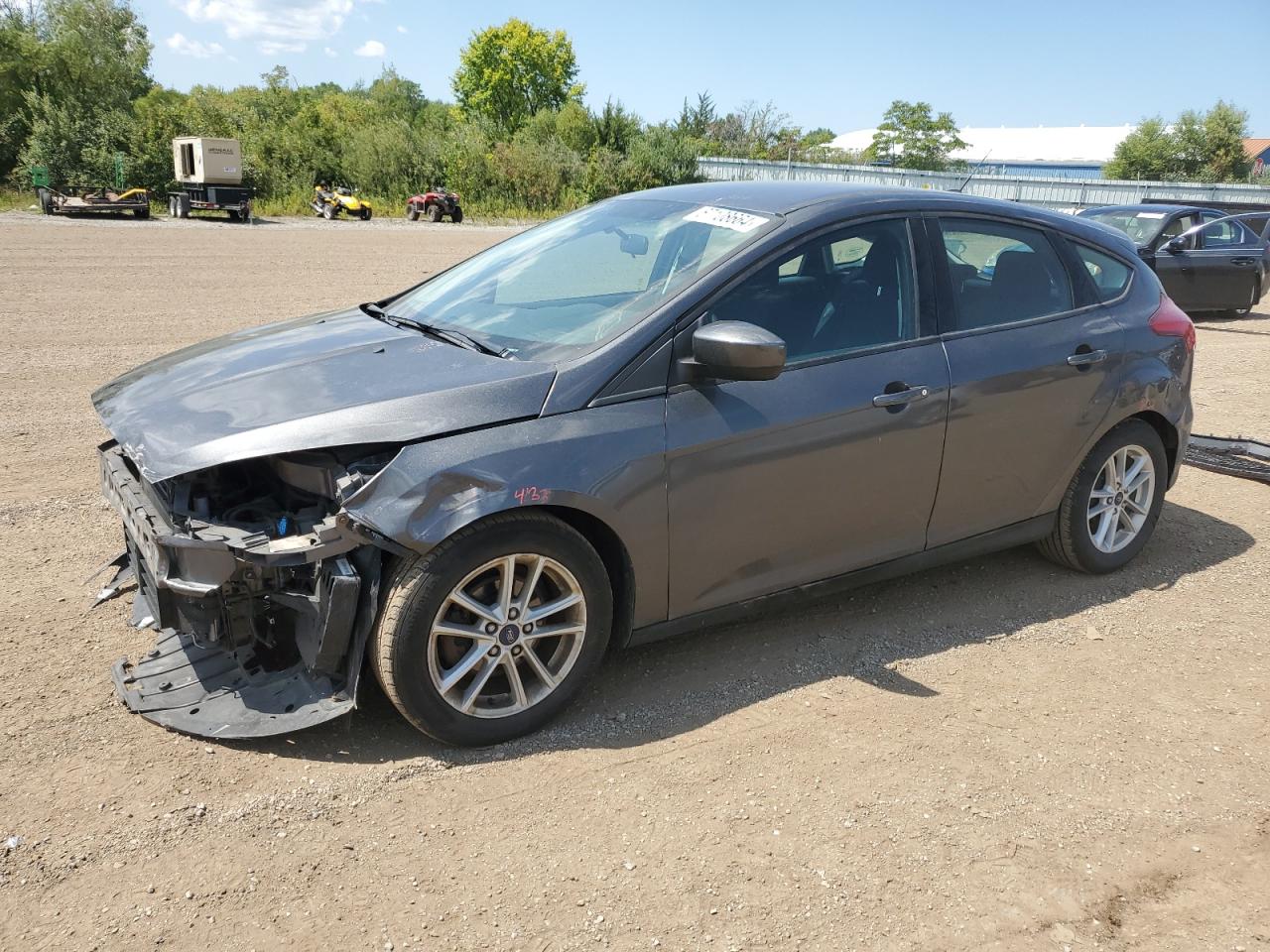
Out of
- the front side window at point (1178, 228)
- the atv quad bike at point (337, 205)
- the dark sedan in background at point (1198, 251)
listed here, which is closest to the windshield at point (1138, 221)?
the dark sedan in background at point (1198, 251)

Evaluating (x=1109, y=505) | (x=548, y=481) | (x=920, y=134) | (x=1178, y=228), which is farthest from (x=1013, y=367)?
(x=920, y=134)

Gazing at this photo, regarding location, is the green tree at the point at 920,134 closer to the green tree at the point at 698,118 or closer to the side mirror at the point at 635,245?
the green tree at the point at 698,118

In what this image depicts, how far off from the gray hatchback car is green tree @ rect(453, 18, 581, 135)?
285 feet

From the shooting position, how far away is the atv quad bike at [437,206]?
34562 mm

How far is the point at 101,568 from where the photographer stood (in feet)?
14.5

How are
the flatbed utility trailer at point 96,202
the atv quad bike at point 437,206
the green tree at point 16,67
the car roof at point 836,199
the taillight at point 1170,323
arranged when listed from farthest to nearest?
1. the green tree at point 16,67
2. the atv quad bike at point 437,206
3. the flatbed utility trailer at point 96,202
4. the taillight at point 1170,323
5. the car roof at point 836,199

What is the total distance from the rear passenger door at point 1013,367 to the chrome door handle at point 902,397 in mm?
175

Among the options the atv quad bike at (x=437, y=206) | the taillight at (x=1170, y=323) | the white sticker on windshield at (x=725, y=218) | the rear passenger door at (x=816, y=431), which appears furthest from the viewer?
the atv quad bike at (x=437, y=206)

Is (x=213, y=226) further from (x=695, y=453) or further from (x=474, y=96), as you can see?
(x=474, y=96)

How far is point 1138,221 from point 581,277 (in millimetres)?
13159

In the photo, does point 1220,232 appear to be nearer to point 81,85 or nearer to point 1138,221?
point 1138,221

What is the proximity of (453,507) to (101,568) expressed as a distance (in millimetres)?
2283

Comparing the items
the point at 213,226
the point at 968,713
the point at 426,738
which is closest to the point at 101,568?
the point at 426,738

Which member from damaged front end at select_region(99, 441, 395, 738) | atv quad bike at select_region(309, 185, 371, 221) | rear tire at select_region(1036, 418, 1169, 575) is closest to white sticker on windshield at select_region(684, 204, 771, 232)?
damaged front end at select_region(99, 441, 395, 738)
